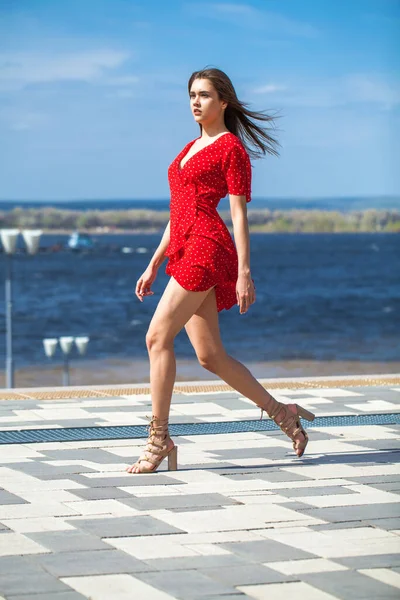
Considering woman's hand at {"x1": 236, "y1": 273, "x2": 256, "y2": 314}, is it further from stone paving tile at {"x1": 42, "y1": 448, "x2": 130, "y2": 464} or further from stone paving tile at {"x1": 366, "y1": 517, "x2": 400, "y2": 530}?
stone paving tile at {"x1": 366, "y1": 517, "x2": 400, "y2": 530}

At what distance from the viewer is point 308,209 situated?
15625cm

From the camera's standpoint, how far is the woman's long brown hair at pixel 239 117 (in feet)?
18.0

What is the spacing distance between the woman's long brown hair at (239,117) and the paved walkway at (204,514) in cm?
135

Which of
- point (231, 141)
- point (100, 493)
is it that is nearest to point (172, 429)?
point (100, 493)

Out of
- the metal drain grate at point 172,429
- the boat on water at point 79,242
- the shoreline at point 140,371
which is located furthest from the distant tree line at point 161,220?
the metal drain grate at point 172,429

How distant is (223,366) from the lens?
550 cm

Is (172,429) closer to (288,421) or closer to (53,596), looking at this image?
(288,421)

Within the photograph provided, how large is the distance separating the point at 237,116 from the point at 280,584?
2509mm

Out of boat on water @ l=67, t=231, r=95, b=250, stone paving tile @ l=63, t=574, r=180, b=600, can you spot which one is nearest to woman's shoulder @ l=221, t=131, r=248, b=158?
stone paving tile @ l=63, t=574, r=180, b=600

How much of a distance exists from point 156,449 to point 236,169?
117 centimetres

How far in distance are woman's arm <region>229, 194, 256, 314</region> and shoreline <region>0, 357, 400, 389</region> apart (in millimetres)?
20938

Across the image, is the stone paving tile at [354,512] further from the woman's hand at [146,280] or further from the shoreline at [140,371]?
the shoreline at [140,371]

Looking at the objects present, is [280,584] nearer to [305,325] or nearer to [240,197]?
[240,197]

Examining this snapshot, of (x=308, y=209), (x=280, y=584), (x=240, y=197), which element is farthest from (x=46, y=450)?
(x=308, y=209)
